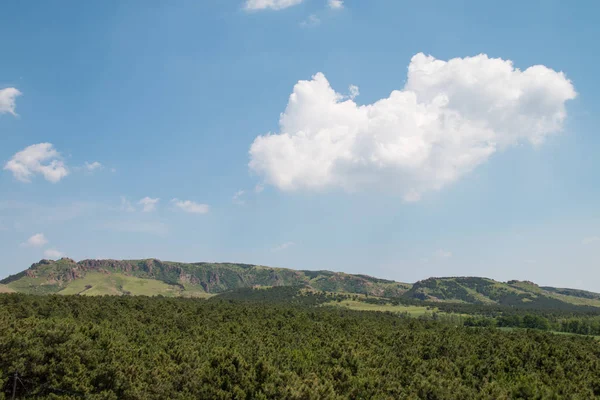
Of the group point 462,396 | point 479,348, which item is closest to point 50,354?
point 462,396

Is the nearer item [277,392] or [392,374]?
[277,392]

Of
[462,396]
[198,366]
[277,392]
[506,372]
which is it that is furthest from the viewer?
[506,372]

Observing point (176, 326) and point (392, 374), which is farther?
point (176, 326)

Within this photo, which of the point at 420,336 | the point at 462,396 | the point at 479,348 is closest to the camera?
the point at 462,396

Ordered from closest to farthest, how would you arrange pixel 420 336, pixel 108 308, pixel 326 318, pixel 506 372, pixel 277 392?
1. pixel 277 392
2. pixel 506 372
3. pixel 420 336
4. pixel 108 308
5. pixel 326 318

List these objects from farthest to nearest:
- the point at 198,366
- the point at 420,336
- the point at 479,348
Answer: the point at 420,336, the point at 479,348, the point at 198,366

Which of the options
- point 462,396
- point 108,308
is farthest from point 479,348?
point 108,308

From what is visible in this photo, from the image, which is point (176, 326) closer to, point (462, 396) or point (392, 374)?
point (392, 374)

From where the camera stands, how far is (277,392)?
54.3 m

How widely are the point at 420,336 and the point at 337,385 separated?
57174mm

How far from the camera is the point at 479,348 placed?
98.6m

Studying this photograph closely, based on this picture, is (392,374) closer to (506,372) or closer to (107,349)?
(506,372)

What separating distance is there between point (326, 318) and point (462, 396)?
101m

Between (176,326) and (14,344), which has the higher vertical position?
(14,344)
